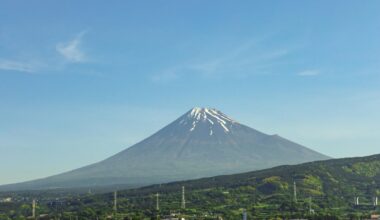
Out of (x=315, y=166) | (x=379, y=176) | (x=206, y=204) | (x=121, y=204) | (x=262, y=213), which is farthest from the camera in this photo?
(x=315, y=166)

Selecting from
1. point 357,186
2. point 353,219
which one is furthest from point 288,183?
point 353,219

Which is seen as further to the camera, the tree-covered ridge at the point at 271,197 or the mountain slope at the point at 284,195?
the mountain slope at the point at 284,195

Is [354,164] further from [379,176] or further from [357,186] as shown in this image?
[357,186]

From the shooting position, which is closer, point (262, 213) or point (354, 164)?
point (262, 213)

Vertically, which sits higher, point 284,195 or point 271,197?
point 284,195

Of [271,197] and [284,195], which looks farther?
[284,195]

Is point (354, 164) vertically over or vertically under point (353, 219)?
over

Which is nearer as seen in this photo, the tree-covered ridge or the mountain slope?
the tree-covered ridge

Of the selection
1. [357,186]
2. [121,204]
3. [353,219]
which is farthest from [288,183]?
[353,219]

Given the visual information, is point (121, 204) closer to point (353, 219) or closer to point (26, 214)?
point (26, 214)

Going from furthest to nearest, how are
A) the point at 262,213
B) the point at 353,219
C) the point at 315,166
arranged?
1. the point at 315,166
2. the point at 262,213
3. the point at 353,219
